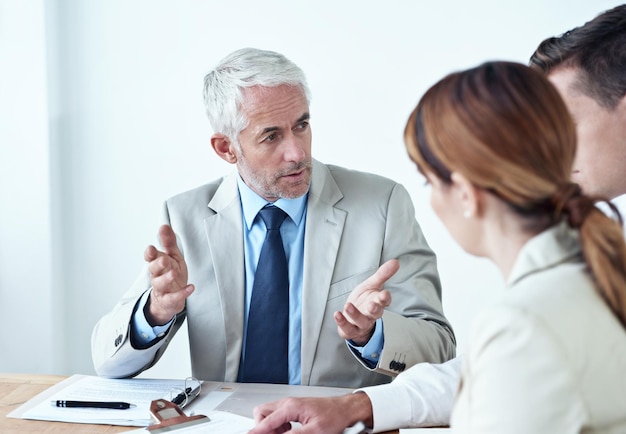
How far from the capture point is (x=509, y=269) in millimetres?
1071

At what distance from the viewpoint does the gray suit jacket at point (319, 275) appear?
213 centimetres

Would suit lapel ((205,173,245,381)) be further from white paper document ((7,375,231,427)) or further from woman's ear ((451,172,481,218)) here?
woman's ear ((451,172,481,218))

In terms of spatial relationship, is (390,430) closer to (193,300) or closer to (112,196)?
(193,300)

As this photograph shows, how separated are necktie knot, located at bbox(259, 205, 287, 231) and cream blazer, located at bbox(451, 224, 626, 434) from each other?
50.4 inches

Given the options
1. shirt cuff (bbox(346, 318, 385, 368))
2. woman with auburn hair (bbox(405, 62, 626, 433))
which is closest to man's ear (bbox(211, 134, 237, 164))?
shirt cuff (bbox(346, 318, 385, 368))

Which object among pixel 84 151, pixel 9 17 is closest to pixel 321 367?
pixel 84 151

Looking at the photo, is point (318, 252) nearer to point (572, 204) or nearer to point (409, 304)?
point (409, 304)

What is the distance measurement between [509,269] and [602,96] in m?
0.88

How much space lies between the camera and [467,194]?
3.40ft

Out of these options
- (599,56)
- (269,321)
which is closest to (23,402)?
(269,321)

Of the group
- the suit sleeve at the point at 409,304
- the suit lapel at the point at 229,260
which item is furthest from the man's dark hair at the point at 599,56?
the suit lapel at the point at 229,260

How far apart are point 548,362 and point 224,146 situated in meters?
1.64

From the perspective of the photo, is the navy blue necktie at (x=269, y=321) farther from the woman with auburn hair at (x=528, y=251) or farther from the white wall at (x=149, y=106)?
the white wall at (x=149, y=106)

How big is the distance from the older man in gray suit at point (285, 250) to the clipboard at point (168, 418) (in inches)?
16.0
